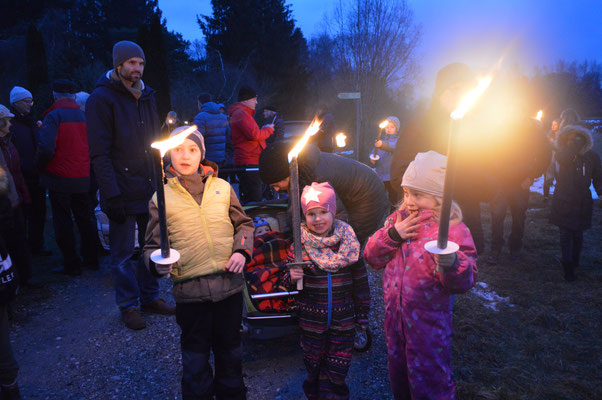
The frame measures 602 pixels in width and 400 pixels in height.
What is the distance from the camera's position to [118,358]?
3.50 meters

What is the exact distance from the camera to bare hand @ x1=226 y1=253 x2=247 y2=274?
2361mm

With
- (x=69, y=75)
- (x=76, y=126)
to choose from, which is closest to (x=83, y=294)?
(x=76, y=126)

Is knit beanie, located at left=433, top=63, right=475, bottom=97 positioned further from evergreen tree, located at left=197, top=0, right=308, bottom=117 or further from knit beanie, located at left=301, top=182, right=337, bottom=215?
evergreen tree, located at left=197, top=0, right=308, bottom=117

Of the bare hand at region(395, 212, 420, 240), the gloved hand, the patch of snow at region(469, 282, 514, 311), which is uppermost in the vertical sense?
the bare hand at region(395, 212, 420, 240)

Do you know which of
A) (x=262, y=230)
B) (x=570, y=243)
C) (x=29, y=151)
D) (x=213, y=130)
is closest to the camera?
(x=262, y=230)

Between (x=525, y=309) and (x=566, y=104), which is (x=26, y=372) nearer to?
(x=525, y=309)

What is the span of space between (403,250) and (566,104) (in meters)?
42.9

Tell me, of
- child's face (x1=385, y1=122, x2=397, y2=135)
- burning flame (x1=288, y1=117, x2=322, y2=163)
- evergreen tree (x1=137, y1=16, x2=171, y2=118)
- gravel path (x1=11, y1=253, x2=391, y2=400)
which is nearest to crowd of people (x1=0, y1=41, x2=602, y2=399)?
gravel path (x1=11, y1=253, x2=391, y2=400)

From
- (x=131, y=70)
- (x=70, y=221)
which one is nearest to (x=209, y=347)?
(x=131, y=70)

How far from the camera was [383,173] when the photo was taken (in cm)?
753

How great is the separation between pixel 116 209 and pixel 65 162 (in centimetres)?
215

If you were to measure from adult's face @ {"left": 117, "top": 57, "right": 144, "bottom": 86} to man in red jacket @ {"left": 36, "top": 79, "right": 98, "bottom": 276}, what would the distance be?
1.91 meters

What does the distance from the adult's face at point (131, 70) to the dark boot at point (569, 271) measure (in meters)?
5.34

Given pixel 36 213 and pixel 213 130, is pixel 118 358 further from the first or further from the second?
pixel 213 130
